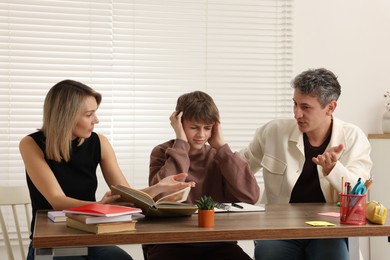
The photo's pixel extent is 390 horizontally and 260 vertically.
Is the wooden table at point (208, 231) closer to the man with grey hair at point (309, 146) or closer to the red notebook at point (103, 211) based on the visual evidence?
the red notebook at point (103, 211)

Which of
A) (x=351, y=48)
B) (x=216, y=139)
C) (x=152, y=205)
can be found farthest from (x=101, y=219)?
(x=351, y=48)

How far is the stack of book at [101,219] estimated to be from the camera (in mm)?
1908

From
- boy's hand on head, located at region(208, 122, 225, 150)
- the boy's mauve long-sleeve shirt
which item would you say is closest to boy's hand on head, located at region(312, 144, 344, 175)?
the boy's mauve long-sleeve shirt

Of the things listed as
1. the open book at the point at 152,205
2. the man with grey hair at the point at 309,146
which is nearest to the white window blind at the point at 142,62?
the man with grey hair at the point at 309,146

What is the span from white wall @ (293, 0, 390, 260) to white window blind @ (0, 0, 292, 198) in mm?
147

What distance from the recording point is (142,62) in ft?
13.0

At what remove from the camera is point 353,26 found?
4.33 m

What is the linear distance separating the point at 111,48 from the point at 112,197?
1719 millimetres

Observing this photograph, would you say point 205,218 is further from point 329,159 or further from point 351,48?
point 351,48

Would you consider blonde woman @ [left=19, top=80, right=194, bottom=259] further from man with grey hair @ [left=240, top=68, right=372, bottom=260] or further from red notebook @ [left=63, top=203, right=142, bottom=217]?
man with grey hair @ [left=240, top=68, right=372, bottom=260]

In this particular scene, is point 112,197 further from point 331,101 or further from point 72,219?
point 331,101

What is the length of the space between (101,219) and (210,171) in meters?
0.95

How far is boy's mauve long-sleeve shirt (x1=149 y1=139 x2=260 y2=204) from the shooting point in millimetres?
2664

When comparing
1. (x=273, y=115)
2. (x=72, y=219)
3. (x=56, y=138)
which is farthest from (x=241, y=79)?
(x=72, y=219)
